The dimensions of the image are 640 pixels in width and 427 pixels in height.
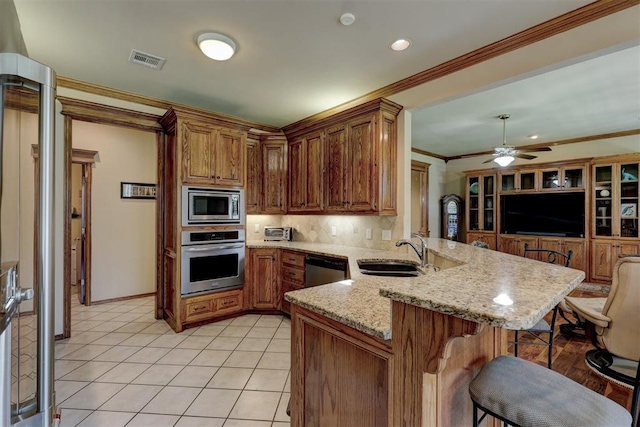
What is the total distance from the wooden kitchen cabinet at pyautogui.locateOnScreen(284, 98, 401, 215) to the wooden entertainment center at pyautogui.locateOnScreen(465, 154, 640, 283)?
419cm

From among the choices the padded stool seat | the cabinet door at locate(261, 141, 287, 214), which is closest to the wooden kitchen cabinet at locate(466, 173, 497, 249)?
the cabinet door at locate(261, 141, 287, 214)

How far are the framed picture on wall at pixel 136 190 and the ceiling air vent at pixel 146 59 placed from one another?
8.00 feet

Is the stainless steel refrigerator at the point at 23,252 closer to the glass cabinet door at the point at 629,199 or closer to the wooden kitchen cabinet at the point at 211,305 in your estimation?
the wooden kitchen cabinet at the point at 211,305

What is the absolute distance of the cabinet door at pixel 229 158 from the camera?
3537 mm

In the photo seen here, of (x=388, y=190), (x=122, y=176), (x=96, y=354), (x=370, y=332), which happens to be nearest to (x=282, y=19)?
(x=388, y=190)

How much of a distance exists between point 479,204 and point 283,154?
469 cm

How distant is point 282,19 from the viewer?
2094 mm

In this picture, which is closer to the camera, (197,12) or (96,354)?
(197,12)

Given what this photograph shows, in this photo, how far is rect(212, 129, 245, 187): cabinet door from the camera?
354 centimetres

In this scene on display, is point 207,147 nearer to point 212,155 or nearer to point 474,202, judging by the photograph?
point 212,155

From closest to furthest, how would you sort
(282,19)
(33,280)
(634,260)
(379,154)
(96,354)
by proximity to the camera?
(33,280) < (634,260) < (282,19) < (96,354) < (379,154)

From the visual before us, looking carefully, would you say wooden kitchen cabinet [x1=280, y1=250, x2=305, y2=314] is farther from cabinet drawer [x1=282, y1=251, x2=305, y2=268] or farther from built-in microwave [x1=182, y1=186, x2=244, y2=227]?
built-in microwave [x1=182, y1=186, x2=244, y2=227]

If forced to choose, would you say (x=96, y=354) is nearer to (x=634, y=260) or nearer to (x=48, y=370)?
(x=48, y=370)

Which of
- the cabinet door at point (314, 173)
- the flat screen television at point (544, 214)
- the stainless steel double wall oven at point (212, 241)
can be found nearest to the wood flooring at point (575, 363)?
the cabinet door at point (314, 173)
